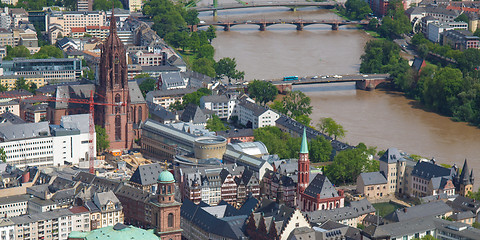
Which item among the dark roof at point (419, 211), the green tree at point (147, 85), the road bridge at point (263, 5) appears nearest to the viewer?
the dark roof at point (419, 211)

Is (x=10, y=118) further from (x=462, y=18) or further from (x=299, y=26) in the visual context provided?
(x=462, y=18)

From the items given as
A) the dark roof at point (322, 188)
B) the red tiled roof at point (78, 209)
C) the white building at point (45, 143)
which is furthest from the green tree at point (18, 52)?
the dark roof at point (322, 188)

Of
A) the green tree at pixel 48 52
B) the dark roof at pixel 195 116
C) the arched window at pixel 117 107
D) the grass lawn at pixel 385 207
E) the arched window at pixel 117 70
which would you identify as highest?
the arched window at pixel 117 70

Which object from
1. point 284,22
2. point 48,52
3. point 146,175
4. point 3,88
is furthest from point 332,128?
point 284,22

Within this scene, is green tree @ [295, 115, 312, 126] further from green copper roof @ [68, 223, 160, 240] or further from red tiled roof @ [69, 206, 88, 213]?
green copper roof @ [68, 223, 160, 240]

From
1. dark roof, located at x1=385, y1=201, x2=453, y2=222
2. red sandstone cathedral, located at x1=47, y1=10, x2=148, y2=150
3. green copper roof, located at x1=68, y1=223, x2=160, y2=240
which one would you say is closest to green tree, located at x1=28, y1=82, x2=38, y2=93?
red sandstone cathedral, located at x1=47, y1=10, x2=148, y2=150

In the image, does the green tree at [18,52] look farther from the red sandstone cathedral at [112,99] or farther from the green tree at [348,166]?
the green tree at [348,166]
